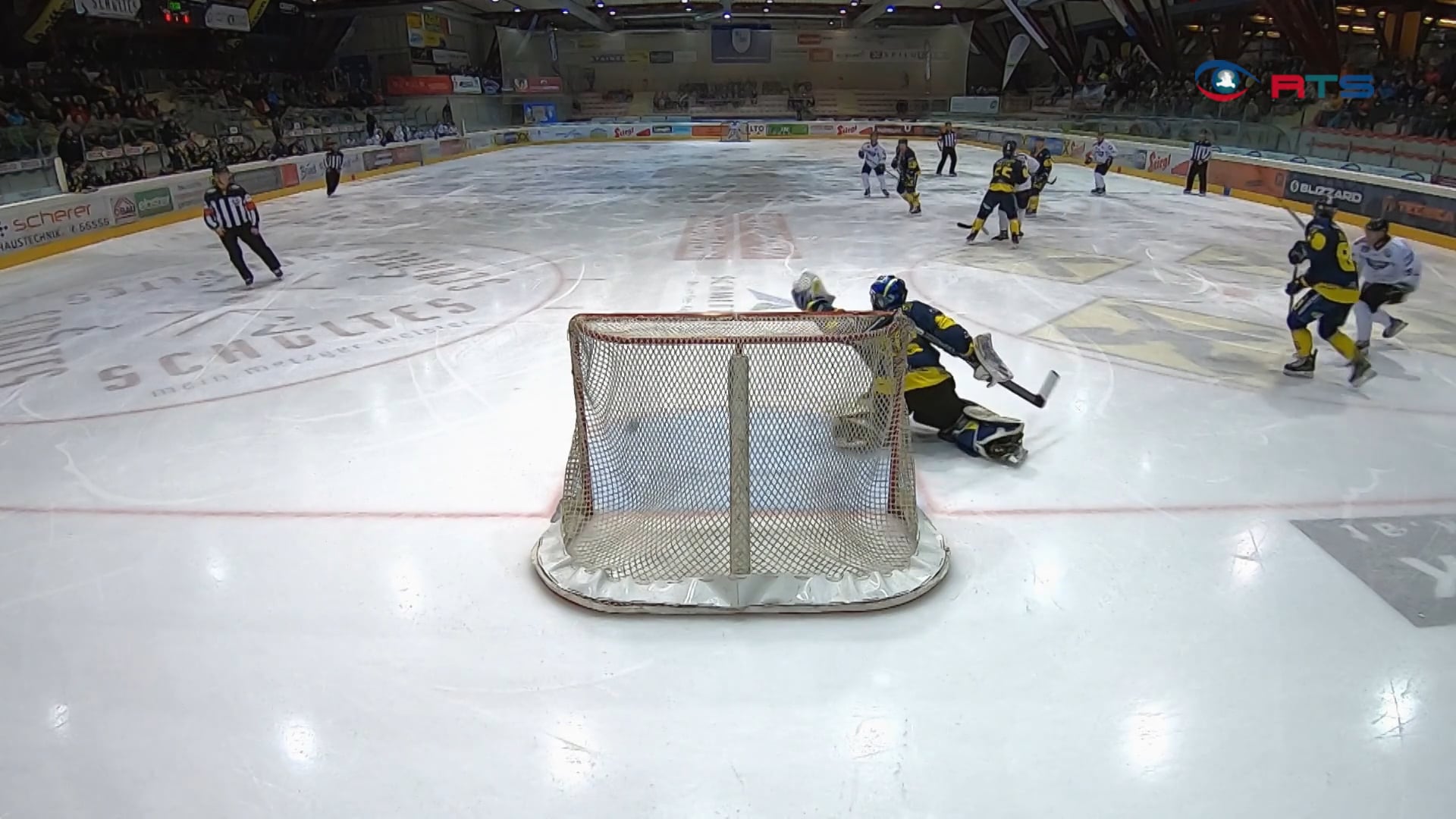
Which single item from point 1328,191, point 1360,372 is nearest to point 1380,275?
→ point 1360,372

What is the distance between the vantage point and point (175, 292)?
904 cm

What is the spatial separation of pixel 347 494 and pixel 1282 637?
4226mm

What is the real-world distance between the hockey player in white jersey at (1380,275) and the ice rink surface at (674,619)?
15.0 inches

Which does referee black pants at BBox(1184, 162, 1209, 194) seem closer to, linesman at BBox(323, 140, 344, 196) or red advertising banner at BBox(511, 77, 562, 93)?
linesman at BBox(323, 140, 344, 196)

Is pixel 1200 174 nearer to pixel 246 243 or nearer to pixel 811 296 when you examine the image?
pixel 811 296

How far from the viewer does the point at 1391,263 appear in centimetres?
589

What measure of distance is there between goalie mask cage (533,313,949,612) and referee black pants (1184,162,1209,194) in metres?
14.5

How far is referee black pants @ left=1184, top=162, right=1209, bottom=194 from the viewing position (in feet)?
50.2

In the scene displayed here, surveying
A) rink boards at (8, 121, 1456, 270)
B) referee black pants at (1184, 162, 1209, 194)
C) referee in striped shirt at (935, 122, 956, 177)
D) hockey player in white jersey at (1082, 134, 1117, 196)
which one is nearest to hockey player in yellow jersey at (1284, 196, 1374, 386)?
rink boards at (8, 121, 1456, 270)

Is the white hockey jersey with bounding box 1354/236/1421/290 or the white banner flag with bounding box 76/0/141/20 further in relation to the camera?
the white banner flag with bounding box 76/0/141/20

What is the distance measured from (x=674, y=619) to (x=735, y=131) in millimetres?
30338

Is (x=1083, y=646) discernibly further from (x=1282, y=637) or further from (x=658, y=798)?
(x=658, y=798)

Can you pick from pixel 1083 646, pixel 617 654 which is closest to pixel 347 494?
pixel 617 654

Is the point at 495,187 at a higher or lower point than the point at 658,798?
higher
